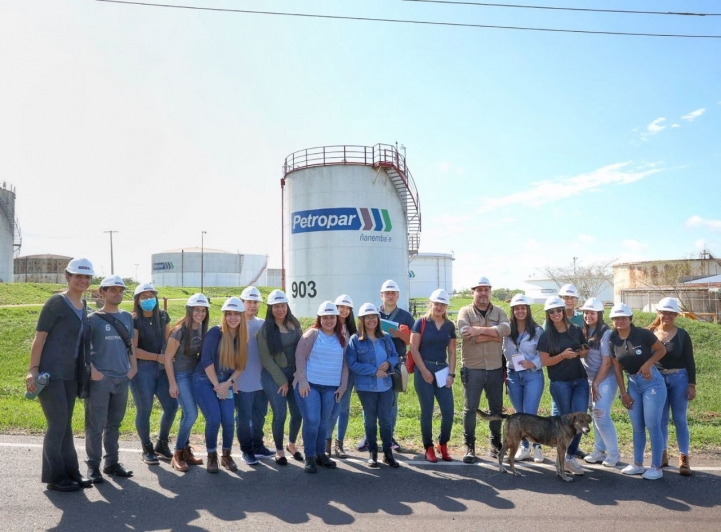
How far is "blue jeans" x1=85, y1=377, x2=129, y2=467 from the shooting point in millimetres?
5195

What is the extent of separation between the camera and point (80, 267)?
5066mm

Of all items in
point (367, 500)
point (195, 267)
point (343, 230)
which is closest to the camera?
point (367, 500)

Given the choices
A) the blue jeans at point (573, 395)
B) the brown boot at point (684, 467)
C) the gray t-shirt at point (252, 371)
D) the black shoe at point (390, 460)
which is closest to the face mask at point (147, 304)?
the gray t-shirt at point (252, 371)

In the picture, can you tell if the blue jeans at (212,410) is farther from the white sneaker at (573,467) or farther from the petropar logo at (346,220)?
the petropar logo at (346,220)

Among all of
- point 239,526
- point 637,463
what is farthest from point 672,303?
point 239,526

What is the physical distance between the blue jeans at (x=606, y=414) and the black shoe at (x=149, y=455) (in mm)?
4868

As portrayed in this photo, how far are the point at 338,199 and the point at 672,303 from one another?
14.1 m

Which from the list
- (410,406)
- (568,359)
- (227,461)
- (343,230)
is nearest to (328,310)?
(227,461)

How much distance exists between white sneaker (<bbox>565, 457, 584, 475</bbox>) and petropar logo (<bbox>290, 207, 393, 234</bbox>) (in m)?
13.7

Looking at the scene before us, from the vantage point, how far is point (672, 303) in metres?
5.59

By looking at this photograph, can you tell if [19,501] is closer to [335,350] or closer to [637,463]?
[335,350]

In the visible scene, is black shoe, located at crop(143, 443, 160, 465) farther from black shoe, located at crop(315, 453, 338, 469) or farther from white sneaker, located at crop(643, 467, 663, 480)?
white sneaker, located at crop(643, 467, 663, 480)

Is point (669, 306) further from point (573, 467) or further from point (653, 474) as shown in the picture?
point (573, 467)

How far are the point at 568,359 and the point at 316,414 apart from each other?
2.85 meters
